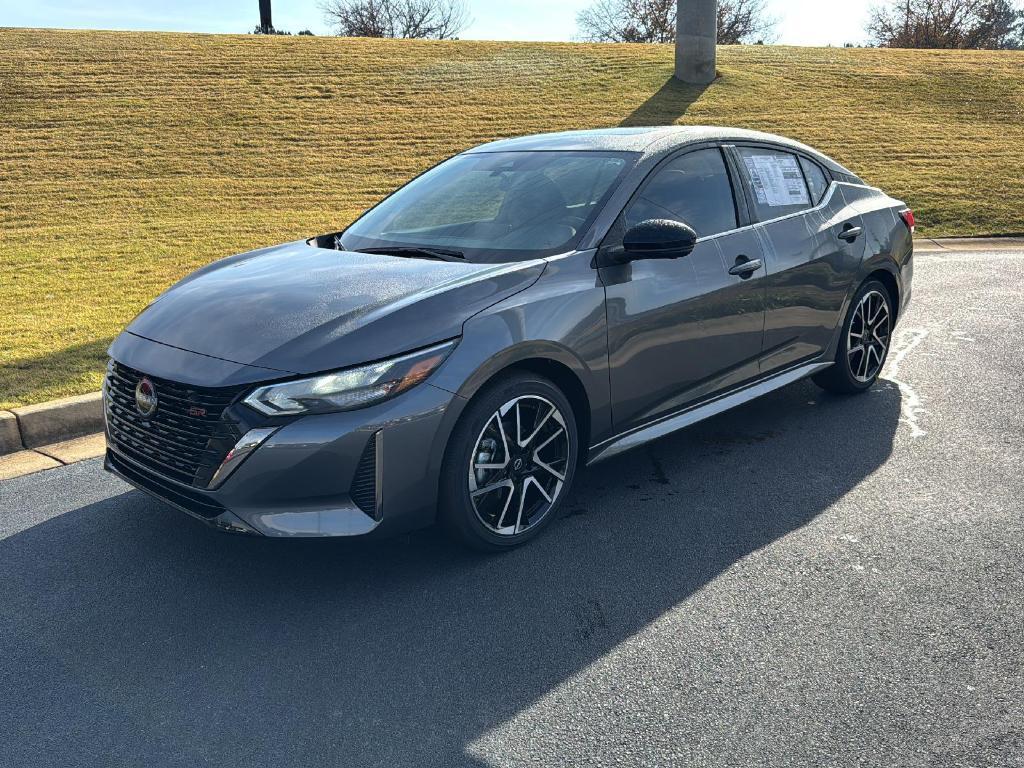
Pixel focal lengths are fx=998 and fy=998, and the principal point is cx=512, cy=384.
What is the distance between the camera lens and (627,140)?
491 cm

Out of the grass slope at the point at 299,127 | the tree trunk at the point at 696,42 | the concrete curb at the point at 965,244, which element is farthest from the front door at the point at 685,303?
the tree trunk at the point at 696,42

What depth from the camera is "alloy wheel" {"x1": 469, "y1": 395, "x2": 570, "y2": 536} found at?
3893 mm

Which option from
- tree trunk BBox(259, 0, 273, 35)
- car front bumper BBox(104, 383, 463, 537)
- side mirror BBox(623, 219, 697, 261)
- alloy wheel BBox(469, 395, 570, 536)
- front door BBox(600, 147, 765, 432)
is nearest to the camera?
car front bumper BBox(104, 383, 463, 537)

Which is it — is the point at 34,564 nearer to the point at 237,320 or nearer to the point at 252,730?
the point at 237,320

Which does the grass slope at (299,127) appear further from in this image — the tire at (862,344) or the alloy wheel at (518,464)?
the tire at (862,344)

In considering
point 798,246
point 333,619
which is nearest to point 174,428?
point 333,619

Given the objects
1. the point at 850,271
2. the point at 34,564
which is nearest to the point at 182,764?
the point at 34,564

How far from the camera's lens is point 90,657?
3.32 m

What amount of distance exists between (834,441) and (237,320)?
3.27 meters

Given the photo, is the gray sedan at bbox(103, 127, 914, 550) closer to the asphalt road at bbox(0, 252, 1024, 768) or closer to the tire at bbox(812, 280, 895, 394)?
the tire at bbox(812, 280, 895, 394)

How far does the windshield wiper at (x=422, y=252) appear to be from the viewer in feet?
14.3

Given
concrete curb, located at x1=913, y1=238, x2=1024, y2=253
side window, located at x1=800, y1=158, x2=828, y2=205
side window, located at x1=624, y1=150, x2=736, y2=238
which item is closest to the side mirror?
side window, located at x1=624, y1=150, x2=736, y2=238

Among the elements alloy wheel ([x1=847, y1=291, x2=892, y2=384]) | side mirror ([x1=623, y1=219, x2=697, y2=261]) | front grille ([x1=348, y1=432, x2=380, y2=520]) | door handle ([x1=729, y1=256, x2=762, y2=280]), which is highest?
side mirror ([x1=623, y1=219, x2=697, y2=261])

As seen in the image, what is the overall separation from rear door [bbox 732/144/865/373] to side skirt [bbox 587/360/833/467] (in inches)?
3.0
